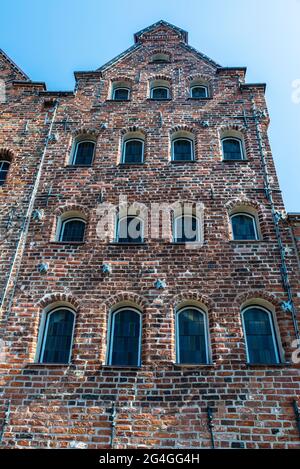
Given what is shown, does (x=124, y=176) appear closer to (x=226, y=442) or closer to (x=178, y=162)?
(x=178, y=162)

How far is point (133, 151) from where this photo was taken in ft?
48.0

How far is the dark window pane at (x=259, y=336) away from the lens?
967cm

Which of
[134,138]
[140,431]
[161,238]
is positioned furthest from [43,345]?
[134,138]

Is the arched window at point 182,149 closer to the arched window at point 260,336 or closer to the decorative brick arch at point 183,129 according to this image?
the decorative brick arch at point 183,129

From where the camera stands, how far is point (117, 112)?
51.7 feet

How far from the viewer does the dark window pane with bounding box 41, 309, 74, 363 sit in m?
9.87

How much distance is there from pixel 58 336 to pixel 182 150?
24.3 ft

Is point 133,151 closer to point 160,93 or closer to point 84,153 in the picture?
point 84,153

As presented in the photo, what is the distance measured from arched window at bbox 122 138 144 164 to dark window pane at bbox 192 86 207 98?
3.44 m

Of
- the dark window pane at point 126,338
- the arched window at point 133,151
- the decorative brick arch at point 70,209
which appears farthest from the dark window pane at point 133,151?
the dark window pane at point 126,338

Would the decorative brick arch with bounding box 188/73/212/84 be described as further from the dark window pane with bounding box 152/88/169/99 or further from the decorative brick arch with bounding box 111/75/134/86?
the decorative brick arch with bounding box 111/75/134/86

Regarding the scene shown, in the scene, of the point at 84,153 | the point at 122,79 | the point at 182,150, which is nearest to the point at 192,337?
the point at 182,150

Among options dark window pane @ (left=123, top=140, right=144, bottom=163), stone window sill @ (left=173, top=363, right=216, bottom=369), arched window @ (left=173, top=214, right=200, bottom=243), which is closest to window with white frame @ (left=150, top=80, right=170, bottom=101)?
dark window pane @ (left=123, top=140, right=144, bottom=163)

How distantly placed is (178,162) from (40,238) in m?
4.80
